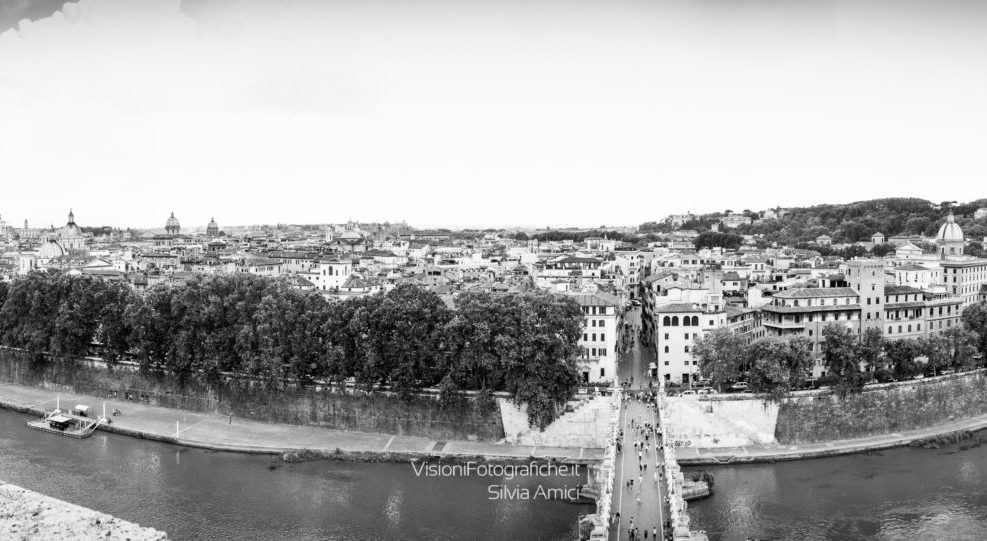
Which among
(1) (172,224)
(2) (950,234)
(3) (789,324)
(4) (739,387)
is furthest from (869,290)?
(1) (172,224)

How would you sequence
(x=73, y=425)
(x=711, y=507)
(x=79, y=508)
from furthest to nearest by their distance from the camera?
(x=73, y=425) → (x=711, y=507) → (x=79, y=508)

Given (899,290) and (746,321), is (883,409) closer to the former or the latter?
(746,321)

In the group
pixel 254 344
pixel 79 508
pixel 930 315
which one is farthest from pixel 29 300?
pixel 930 315

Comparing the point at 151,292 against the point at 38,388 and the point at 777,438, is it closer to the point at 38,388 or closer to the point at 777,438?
the point at 38,388

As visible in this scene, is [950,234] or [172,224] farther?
[172,224]

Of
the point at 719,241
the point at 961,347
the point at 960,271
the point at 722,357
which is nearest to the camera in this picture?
the point at 722,357

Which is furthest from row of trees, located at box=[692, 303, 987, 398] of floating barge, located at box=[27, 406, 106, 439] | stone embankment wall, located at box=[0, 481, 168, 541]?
floating barge, located at box=[27, 406, 106, 439]

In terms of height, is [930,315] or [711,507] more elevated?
[930,315]
